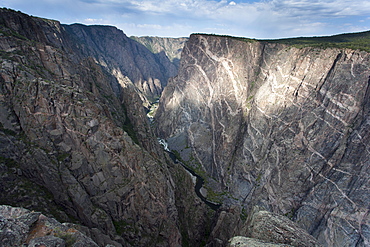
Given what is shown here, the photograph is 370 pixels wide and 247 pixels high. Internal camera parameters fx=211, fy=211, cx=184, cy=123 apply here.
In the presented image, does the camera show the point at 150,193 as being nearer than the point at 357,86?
Yes

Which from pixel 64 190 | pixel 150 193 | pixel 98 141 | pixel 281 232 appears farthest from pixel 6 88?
pixel 281 232

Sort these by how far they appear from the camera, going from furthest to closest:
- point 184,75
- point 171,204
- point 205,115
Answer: point 184,75
point 205,115
point 171,204

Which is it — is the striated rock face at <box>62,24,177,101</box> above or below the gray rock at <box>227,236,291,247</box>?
above

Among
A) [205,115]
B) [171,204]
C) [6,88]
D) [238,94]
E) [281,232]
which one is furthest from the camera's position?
[205,115]

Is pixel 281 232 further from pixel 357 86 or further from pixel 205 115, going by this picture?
pixel 205 115

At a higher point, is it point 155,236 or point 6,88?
point 6,88

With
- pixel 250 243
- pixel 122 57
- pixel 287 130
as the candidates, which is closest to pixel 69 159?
pixel 250 243

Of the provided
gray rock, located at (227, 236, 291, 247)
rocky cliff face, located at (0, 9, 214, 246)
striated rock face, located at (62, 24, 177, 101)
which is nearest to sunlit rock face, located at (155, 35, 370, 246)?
rocky cliff face, located at (0, 9, 214, 246)

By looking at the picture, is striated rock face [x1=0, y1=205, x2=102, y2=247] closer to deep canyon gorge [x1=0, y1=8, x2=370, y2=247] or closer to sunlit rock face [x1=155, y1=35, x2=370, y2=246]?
deep canyon gorge [x1=0, y1=8, x2=370, y2=247]
